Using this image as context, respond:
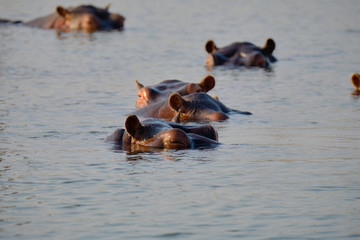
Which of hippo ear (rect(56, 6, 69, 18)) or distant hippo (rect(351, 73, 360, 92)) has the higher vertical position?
hippo ear (rect(56, 6, 69, 18))

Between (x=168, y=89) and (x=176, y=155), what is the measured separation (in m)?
4.05

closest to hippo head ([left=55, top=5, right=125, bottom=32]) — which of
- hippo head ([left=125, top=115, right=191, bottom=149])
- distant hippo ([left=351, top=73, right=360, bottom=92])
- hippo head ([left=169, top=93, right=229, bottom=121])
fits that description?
distant hippo ([left=351, top=73, right=360, bottom=92])

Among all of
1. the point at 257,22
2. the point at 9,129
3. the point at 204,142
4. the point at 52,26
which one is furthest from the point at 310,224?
the point at 257,22

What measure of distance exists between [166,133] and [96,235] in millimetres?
2876

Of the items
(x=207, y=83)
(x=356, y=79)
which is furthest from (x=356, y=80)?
(x=207, y=83)

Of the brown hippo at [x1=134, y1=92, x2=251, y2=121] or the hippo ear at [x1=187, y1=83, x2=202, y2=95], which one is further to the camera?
the hippo ear at [x1=187, y1=83, x2=202, y2=95]

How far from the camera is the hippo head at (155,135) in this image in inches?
324

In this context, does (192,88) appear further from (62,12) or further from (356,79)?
(62,12)

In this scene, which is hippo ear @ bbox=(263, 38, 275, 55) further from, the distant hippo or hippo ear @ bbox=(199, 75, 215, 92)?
hippo ear @ bbox=(199, 75, 215, 92)

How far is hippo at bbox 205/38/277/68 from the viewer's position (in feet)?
56.2

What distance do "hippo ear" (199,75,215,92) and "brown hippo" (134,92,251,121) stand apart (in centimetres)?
45

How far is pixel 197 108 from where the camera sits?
1077 cm

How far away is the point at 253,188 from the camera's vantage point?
22.2ft

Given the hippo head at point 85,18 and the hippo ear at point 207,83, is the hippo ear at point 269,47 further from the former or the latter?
the hippo head at point 85,18
